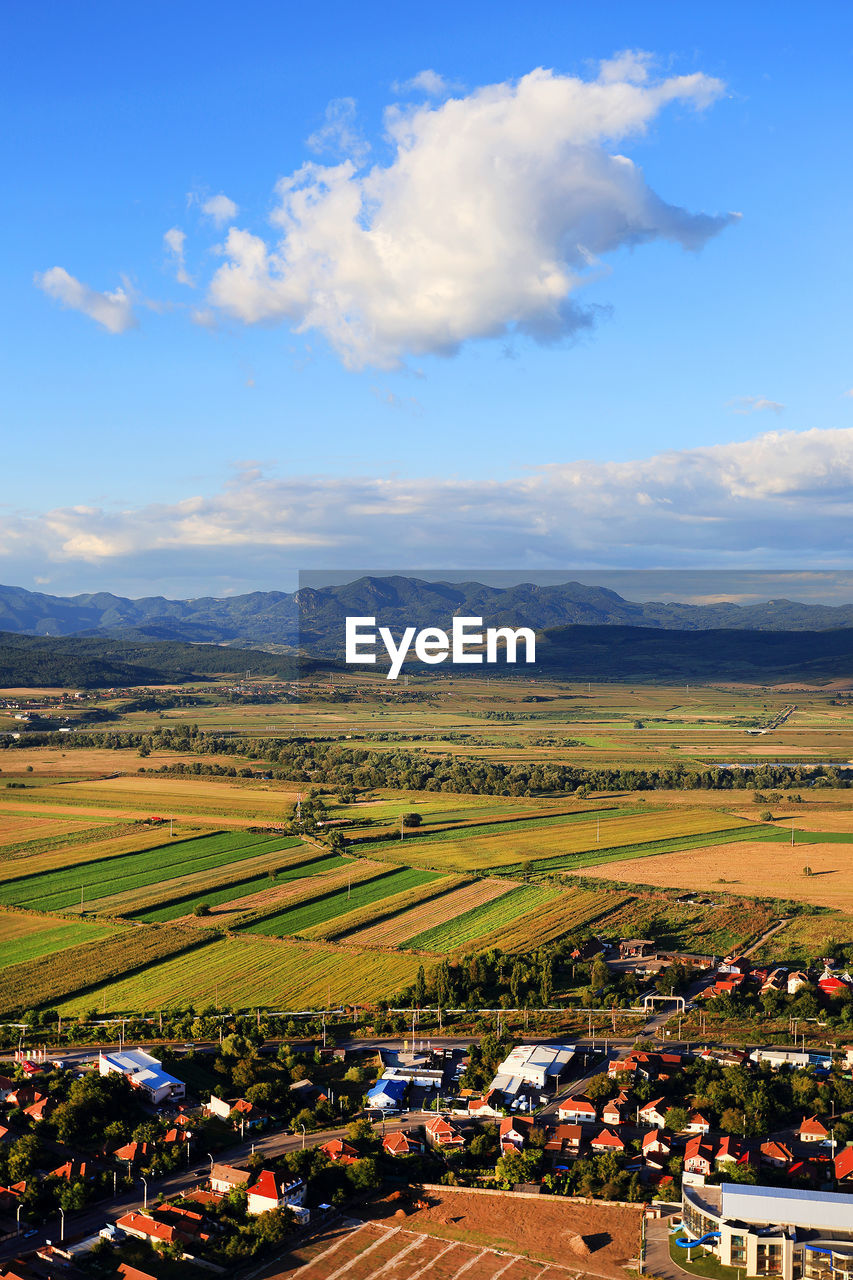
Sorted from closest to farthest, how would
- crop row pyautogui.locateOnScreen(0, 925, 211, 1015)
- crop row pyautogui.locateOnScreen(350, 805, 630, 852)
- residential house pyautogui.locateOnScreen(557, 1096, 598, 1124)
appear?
residential house pyautogui.locateOnScreen(557, 1096, 598, 1124)
crop row pyautogui.locateOnScreen(0, 925, 211, 1015)
crop row pyautogui.locateOnScreen(350, 805, 630, 852)

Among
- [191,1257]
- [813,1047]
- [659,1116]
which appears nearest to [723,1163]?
[659,1116]

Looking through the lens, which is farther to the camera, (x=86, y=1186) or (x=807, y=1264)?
(x=86, y=1186)

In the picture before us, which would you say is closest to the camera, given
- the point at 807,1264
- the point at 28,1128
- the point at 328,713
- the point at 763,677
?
the point at 807,1264

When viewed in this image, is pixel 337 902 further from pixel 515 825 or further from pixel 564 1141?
pixel 564 1141

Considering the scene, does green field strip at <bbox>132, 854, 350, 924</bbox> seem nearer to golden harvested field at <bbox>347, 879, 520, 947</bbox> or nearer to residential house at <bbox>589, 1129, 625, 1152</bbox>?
golden harvested field at <bbox>347, 879, 520, 947</bbox>

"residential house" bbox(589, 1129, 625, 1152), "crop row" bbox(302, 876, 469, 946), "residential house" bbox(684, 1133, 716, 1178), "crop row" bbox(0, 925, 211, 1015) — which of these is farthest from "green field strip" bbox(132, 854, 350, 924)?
"residential house" bbox(684, 1133, 716, 1178)

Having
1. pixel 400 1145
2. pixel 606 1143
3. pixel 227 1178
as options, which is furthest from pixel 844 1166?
pixel 227 1178

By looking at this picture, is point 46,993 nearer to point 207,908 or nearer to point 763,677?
point 207,908
